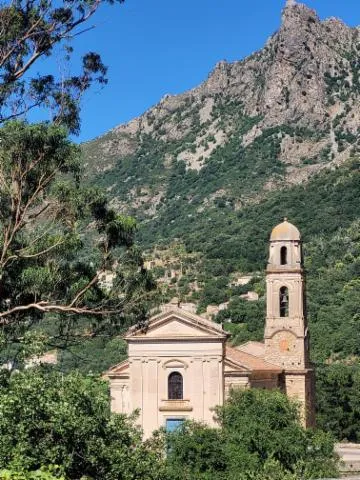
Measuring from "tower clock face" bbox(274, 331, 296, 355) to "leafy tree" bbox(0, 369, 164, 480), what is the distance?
2211cm

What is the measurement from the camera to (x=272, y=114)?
120688 millimetres

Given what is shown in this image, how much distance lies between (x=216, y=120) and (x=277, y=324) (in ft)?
312

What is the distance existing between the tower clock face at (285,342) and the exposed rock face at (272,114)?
6932cm

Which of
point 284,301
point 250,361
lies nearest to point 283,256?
point 284,301

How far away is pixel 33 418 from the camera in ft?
52.4

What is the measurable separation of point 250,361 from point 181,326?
4.25 metres

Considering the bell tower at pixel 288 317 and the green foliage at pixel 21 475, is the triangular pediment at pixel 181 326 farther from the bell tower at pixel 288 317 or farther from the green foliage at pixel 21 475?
the green foliage at pixel 21 475

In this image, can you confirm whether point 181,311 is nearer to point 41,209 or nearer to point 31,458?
point 41,209

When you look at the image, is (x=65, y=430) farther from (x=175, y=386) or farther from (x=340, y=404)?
(x=340, y=404)

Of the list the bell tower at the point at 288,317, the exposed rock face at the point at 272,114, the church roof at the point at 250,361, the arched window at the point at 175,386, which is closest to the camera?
the arched window at the point at 175,386

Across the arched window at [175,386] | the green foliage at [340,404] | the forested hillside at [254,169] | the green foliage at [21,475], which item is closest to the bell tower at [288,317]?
the arched window at [175,386]

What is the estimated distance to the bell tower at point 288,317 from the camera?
130 feet

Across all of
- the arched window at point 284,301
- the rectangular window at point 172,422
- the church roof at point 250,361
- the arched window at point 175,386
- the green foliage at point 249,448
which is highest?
the arched window at point 284,301

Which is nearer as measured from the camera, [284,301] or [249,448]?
[249,448]
